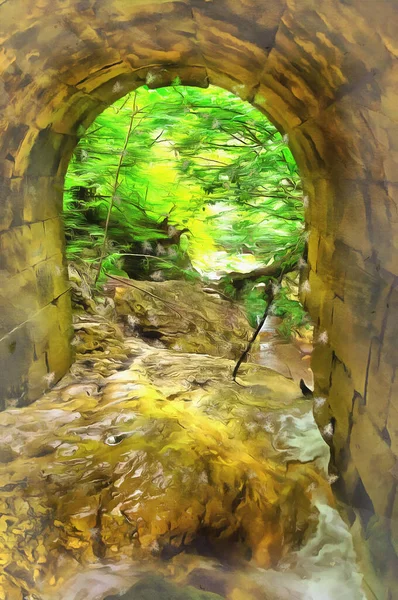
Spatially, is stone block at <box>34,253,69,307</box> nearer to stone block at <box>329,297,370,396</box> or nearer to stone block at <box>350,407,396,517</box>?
stone block at <box>329,297,370,396</box>

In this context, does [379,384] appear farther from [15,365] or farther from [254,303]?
[254,303]

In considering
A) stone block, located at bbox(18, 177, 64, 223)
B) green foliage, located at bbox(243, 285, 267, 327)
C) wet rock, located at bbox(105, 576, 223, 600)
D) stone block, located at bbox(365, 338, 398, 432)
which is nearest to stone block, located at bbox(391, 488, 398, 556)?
stone block, located at bbox(365, 338, 398, 432)

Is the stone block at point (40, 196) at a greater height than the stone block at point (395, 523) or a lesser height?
greater

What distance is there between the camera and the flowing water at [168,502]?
2.13m

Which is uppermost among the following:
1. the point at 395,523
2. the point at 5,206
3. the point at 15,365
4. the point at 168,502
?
the point at 5,206

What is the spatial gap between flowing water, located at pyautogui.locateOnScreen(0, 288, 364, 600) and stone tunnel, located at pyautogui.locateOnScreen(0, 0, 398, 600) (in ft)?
0.73

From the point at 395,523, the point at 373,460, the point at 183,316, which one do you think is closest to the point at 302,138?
the point at 373,460

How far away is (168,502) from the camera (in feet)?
8.26

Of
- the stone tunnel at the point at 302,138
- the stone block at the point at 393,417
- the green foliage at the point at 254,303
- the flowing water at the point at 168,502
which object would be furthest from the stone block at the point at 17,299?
the green foliage at the point at 254,303

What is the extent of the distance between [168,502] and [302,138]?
2352mm

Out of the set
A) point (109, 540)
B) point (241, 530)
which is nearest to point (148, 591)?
point (109, 540)

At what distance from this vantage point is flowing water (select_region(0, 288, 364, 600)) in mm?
2133

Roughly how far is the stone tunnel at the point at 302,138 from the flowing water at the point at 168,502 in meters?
0.22

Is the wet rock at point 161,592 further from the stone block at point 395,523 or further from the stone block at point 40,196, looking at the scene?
the stone block at point 40,196
